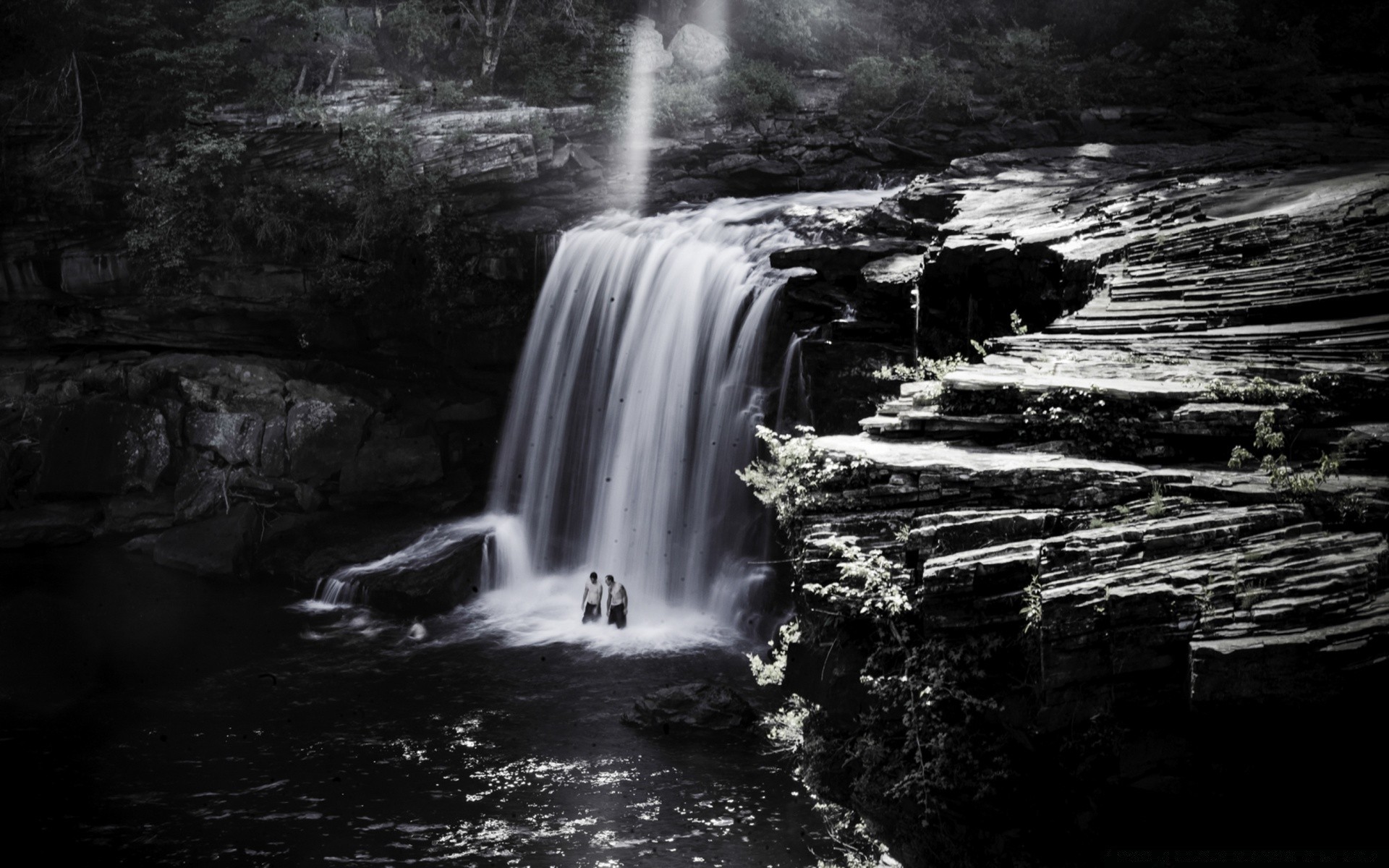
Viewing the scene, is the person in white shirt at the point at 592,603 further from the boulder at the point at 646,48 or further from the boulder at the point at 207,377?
the boulder at the point at 646,48

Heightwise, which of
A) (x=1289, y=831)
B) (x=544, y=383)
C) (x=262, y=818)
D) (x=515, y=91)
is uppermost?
(x=515, y=91)

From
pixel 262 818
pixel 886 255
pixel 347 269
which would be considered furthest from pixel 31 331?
pixel 886 255

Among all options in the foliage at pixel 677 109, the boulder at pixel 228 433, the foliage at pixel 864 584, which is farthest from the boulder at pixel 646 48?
the foliage at pixel 864 584

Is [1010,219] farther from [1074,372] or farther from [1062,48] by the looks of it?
[1062,48]

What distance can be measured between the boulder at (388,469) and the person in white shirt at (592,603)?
5.62m

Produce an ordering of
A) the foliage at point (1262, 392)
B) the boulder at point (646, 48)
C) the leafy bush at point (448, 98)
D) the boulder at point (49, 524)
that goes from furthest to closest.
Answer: the boulder at point (646, 48) < the leafy bush at point (448, 98) < the boulder at point (49, 524) < the foliage at point (1262, 392)

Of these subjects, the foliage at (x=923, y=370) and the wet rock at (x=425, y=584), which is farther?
the wet rock at (x=425, y=584)

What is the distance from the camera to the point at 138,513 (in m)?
18.8

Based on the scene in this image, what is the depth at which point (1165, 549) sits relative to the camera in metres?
6.09

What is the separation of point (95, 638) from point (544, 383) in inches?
335

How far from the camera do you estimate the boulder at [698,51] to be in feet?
77.8

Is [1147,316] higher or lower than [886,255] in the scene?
lower

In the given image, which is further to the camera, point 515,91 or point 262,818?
point 515,91

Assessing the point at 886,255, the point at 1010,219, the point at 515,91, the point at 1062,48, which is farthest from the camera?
the point at 1062,48
